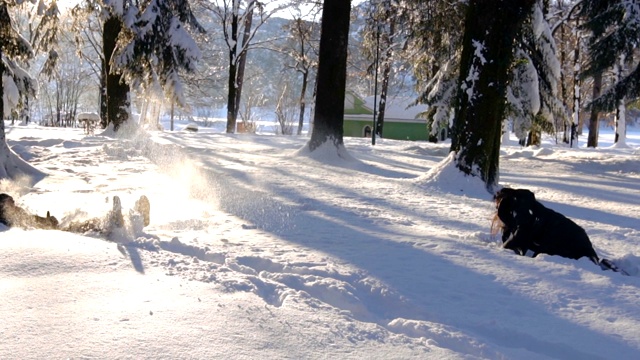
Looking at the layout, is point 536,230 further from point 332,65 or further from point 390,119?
point 390,119

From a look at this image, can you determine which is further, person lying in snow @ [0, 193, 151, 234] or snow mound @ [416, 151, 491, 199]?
snow mound @ [416, 151, 491, 199]

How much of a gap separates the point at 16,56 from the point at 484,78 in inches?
354

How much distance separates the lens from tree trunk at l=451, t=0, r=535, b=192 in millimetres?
7773

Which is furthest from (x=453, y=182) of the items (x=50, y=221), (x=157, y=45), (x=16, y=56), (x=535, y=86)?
(x=157, y=45)

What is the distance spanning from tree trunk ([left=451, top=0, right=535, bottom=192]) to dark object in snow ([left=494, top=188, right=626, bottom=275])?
3369 mm

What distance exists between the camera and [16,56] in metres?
10.2

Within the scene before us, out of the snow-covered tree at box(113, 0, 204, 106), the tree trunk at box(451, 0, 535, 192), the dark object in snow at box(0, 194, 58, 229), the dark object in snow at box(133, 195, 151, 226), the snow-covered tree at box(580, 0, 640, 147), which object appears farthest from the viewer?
the snow-covered tree at box(113, 0, 204, 106)

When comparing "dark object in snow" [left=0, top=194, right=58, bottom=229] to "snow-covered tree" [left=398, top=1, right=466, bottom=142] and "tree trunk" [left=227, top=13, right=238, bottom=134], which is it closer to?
"snow-covered tree" [left=398, top=1, right=466, bottom=142]

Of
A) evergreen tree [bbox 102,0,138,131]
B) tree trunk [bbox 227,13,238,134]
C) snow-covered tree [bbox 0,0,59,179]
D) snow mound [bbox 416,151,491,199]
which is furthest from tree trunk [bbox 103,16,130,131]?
snow mound [bbox 416,151,491,199]

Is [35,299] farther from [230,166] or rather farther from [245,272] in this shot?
[230,166]

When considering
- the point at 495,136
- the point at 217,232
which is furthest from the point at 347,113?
the point at 217,232

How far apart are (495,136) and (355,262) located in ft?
16.1

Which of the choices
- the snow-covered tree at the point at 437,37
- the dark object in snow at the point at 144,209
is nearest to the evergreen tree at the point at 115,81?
the snow-covered tree at the point at 437,37

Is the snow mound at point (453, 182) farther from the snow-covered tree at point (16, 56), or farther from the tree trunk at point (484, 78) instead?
the snow-covered tree at point (16, 56)
